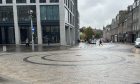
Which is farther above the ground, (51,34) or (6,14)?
(6,14)

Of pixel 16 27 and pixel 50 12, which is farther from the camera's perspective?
pixel 16 27

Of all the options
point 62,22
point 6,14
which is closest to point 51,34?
point 62,22

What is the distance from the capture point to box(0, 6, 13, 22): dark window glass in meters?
52.9

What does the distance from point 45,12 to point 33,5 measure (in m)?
3.31

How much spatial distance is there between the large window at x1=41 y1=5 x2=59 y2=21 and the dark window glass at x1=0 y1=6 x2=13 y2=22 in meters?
7.78

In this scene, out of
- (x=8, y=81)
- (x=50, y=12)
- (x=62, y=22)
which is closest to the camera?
(x=8, y=81)

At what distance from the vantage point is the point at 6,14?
53031 millimetres

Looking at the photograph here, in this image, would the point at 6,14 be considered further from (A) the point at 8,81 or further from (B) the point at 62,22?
(A) the point at 8,81

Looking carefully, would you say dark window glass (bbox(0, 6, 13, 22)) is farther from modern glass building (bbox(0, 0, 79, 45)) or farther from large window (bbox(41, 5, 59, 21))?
large window (bbox(41, 5, 59, 21))

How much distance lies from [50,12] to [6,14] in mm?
10690

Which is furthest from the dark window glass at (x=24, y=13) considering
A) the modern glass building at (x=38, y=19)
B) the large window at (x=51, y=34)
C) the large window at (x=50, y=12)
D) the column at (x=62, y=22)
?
the column at (x=62, y=22)

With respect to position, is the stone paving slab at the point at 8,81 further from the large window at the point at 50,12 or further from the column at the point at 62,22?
the large window at the point at 50,12

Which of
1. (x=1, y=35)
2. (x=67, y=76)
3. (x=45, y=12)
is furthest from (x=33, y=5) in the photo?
(x=67, y=76)

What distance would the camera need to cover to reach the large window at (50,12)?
5178 cm
